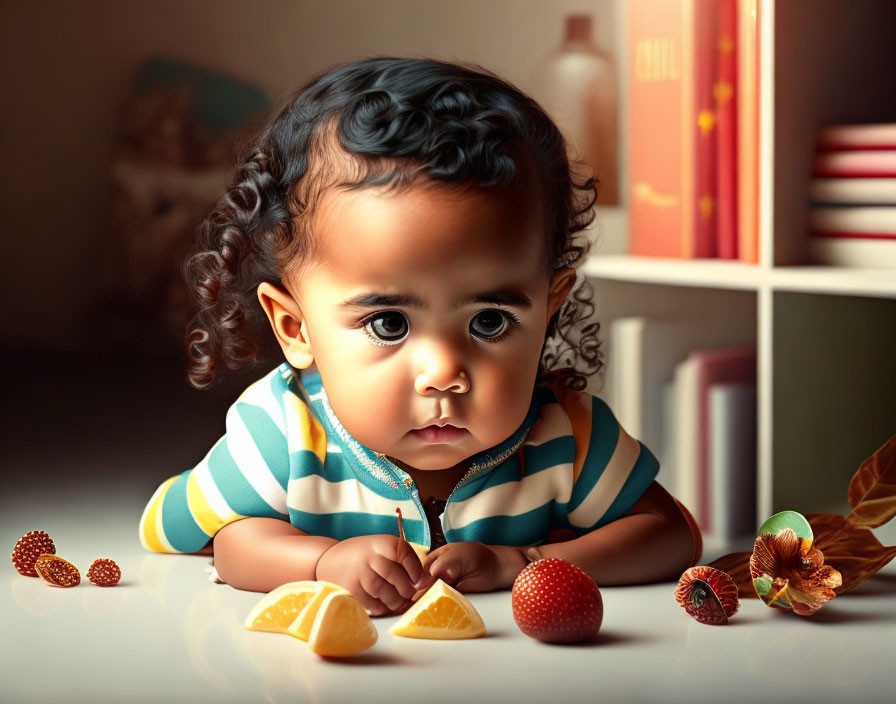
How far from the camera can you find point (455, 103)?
1058 mm

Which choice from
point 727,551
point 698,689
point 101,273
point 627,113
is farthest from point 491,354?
point 101,273

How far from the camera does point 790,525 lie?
1.05 metres

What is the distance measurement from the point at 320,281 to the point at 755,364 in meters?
0.68

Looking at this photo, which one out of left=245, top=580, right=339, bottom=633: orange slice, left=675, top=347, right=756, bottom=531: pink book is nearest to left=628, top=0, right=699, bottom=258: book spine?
left=675, top=347, right=756, bottom=531: pink book

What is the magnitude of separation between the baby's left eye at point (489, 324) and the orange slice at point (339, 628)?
240mm

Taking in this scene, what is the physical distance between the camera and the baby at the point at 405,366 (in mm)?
1012

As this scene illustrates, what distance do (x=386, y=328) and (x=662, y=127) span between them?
2.11 ft

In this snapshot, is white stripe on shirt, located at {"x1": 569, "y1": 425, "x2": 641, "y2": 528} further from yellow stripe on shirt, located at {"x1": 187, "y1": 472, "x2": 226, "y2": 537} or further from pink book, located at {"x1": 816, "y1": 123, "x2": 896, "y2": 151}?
pink book, located at {"x1": 816, "y1": 123, "x2": 896, "y2": 151}

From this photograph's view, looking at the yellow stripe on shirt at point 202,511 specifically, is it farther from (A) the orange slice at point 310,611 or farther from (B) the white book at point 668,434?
(B) the white book at point 668,434

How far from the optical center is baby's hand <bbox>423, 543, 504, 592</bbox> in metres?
1.04

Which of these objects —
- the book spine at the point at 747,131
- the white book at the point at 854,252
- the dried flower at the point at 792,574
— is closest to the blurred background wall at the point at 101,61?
the book spine at the point at 747,131

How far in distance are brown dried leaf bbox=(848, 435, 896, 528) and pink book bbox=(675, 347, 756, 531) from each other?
0.33 metres

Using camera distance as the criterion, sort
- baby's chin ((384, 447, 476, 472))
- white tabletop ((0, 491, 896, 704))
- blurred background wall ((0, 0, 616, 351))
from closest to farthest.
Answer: white tabletop ((0, 491, 896, 704)) → baby's chin ((384, 447, 476, 472)) → blurred background wall ((0, 0, 616, 351))

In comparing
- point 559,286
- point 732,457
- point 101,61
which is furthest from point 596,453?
point 101,61
